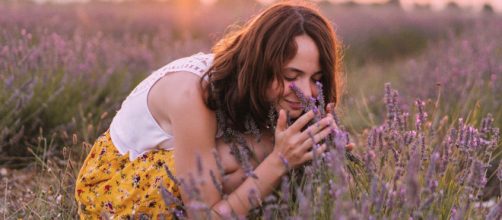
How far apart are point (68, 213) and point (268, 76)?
100 centimetres

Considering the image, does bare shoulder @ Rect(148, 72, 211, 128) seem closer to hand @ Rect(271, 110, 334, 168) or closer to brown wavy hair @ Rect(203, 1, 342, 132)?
brown wavy hair @ Rect(203, 1, 342, 132)

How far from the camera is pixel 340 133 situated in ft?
6.10

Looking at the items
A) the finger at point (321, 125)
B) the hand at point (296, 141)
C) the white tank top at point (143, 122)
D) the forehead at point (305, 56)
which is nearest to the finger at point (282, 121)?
the hand at point (296, 141)

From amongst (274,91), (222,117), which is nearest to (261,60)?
(274,91)

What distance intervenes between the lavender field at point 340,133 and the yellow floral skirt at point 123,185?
0.13m

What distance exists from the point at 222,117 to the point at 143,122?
1.20ft

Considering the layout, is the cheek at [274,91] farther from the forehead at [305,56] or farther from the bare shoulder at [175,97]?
the bare shoulder at [175,97]

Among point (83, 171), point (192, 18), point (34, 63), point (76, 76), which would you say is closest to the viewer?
point (83, 171)

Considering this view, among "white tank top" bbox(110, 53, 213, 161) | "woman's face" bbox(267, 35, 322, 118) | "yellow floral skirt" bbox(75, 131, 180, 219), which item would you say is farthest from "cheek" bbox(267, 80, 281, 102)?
"yellow floral skirt" bbox(75, 131, 180, 219)

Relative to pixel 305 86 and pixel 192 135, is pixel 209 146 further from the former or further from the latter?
pixel 305 86

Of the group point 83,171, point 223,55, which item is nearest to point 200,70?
point 223,55

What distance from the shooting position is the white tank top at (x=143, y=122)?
252 centimetres

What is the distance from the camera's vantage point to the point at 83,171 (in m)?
2.68

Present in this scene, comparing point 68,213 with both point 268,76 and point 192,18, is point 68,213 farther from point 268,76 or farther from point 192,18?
point 192,18
